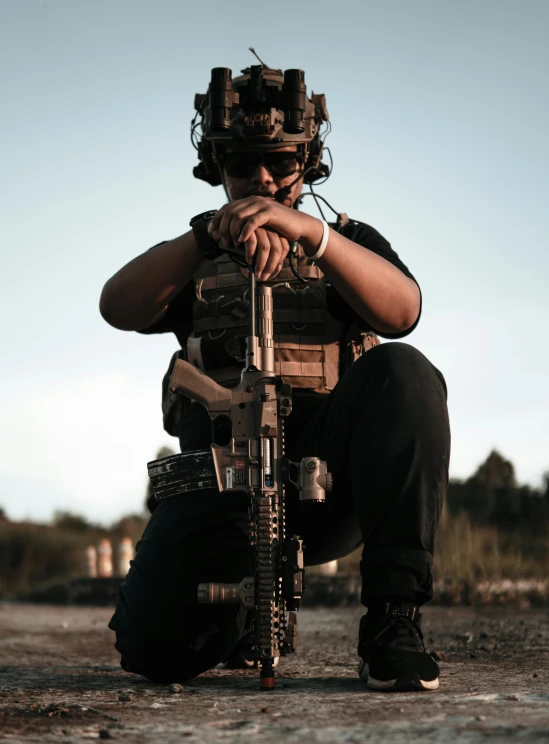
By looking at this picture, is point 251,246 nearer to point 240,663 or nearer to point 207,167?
point 207,167

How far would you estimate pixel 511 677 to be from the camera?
2730 millimetres

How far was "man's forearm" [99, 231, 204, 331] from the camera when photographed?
9.57ft

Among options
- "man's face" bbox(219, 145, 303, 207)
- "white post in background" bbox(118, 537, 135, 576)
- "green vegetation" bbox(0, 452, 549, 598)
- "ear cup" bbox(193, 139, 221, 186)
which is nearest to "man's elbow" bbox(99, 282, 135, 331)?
"man's face" bbox(219, 145, 303, 207)

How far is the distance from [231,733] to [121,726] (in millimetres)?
271

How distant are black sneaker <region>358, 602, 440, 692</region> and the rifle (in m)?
0.20

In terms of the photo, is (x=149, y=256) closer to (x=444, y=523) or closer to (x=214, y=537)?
(x=214, y=537)

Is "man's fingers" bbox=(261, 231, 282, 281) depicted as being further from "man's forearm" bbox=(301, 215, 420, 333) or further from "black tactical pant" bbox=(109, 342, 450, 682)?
"black tactical pant" bbox=(109, 342, 450, 682)

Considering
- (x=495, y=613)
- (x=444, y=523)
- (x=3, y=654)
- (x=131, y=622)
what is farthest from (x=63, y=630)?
(x=444, y=523)

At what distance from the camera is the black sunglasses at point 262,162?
313cm

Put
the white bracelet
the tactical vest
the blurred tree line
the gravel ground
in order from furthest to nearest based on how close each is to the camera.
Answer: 1. the blurred tree line
2. the tactical vest
3. the white bracelet
4. the gravel ground

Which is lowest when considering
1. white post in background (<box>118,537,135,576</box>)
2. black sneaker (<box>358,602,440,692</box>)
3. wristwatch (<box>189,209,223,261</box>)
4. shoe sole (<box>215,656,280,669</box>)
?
shoe sole (<box>215,656,280,669</box>)

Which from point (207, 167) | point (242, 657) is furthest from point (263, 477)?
point (207, 167)

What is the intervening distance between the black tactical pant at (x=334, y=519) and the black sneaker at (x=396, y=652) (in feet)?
0.16

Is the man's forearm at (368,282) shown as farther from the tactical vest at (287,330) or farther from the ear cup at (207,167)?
the ear cup at (207,167)
